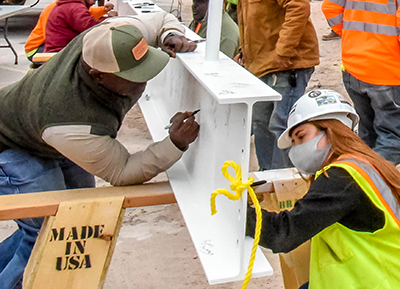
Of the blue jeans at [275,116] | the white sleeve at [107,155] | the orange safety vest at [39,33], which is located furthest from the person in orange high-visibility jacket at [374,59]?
the orange safety vest at [39,33]

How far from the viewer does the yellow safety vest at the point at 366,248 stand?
1.55 metres

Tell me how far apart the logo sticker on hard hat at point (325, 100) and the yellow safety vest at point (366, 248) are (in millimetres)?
242

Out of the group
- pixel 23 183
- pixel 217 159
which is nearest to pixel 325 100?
pixel 217 159

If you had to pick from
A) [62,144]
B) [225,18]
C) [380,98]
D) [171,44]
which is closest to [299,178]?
[171,44]

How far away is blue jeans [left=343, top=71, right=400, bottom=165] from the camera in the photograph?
311 centimetres

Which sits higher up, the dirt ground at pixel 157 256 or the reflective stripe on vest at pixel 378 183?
the reflective stripe on vest at pixel 378 183

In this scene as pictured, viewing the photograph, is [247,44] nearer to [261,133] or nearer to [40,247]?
[261,133]

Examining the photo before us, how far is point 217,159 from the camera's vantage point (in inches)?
75.2

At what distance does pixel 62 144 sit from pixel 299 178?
106 centimetres

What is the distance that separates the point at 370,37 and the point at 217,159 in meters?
1.73

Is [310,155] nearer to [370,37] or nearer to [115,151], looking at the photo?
[115,151]

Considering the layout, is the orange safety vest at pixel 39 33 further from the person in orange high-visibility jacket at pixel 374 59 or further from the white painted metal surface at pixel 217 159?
the person in orange high-visibility jacket at pixel 374 59

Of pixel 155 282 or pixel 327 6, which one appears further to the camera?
pixel 327 6

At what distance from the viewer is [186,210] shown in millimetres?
1941
